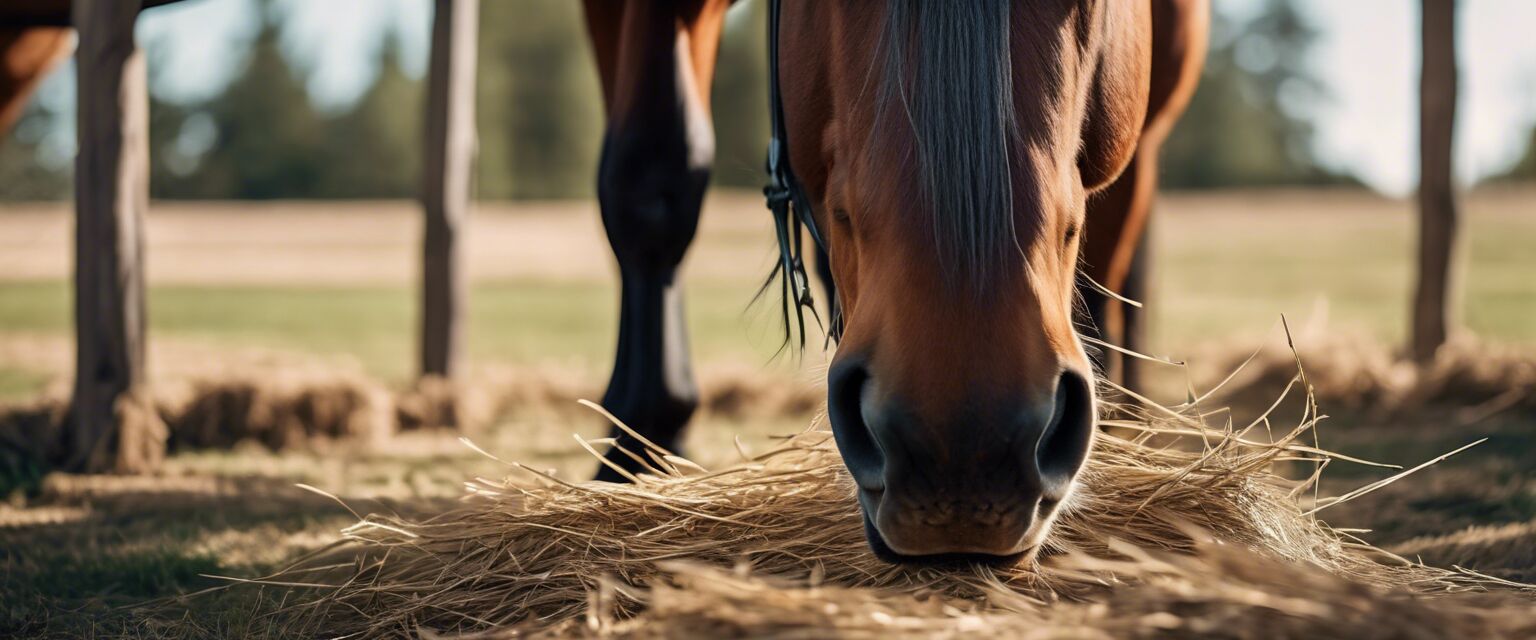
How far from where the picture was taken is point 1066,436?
1.51 metres

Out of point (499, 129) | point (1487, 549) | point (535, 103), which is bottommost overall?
point (499, 129)

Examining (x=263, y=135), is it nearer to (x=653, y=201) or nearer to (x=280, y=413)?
(x=280, y=413)

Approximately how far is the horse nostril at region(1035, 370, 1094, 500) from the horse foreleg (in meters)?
1.55

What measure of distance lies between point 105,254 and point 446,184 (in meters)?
1.59

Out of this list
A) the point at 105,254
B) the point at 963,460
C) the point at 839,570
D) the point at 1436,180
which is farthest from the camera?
the point at 1436,180

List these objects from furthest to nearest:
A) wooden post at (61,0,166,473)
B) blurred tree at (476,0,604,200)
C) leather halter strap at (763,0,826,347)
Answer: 1. blurred tree at (476,0,604,200)
2. wooden post at (61,0,166,473)
3. leather halter strap at (763,0,826,347)

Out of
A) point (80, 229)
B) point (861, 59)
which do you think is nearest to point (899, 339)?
point (861, 59)

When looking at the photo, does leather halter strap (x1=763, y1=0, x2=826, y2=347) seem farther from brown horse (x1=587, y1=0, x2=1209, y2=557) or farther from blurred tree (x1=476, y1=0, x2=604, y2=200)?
blurred tree (x1=476, y1=0, x2=604, y2=200)

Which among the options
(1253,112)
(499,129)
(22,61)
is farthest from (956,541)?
(1253,112)

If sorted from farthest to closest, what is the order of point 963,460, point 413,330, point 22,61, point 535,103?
1. point 535,103
2. point 413,330
3. point 22,61
4. point 963,460

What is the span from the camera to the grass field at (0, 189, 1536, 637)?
2736 millimetres

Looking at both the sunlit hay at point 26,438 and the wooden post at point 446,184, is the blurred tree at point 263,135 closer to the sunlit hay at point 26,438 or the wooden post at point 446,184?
the wooden post at point 446,184

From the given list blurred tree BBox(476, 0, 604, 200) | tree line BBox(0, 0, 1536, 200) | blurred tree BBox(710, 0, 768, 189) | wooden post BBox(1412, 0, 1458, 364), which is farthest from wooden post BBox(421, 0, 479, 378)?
blurred tree BBox(476, 0, 604, 200)

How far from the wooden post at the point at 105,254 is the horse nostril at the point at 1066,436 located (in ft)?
11.3
